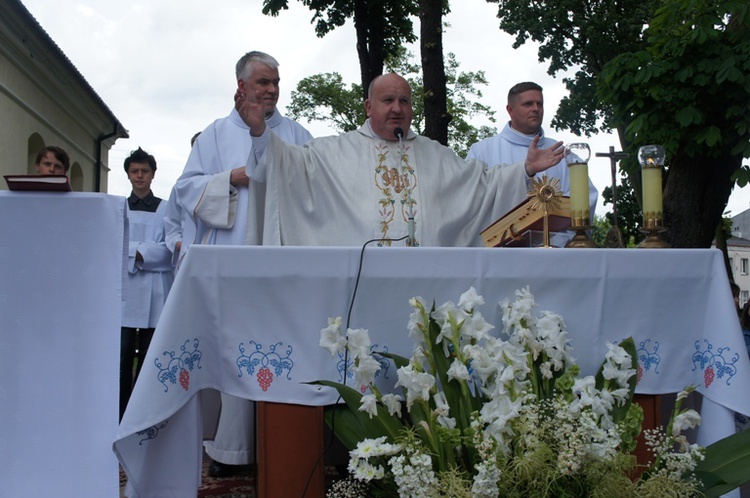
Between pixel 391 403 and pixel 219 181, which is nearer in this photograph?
pixel 391 403

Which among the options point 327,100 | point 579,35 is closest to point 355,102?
point 327,100

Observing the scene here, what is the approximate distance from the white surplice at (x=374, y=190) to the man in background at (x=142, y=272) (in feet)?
7.66

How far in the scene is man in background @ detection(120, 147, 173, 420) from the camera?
5738 mm

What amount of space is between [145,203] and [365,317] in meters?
3.66

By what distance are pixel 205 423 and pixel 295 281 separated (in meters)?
1.24

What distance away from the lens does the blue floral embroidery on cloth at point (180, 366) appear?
2639 mm

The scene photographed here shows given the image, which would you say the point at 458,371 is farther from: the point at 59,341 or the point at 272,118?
the point at 272,118

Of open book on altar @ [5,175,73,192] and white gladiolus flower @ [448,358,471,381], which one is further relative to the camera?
open book on altar @ [5,175,73,192]

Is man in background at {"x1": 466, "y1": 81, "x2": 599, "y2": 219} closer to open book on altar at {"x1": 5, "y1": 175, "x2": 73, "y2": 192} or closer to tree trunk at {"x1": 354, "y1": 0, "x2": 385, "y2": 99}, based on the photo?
open book on altar at {"x1": 5, "y1": 175, "x2": 73, "y2": 192}

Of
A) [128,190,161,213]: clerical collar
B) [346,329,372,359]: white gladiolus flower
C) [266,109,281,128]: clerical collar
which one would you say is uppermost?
[266,109,281,128]: clerical collar

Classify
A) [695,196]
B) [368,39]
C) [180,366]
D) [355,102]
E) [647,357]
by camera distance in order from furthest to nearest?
[355,102] < [368,39] < [695,196] < [647,357] < [180,366]

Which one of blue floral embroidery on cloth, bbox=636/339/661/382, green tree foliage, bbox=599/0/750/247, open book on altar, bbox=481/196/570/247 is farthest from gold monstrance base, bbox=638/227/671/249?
green tree foliage, bbox=599/0/750/247

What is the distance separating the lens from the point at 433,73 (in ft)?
26.3

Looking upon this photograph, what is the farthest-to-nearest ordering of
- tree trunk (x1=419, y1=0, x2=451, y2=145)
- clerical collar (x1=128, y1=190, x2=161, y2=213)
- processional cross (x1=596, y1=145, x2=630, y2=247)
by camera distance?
tree trunk (x1=419, y1=0, x2=451, y2=145) < clerical collar (x1=128, y1=190, x2=161, y2=213) < processional cross (x1=596, y1=145, x2=630, y2=247)
